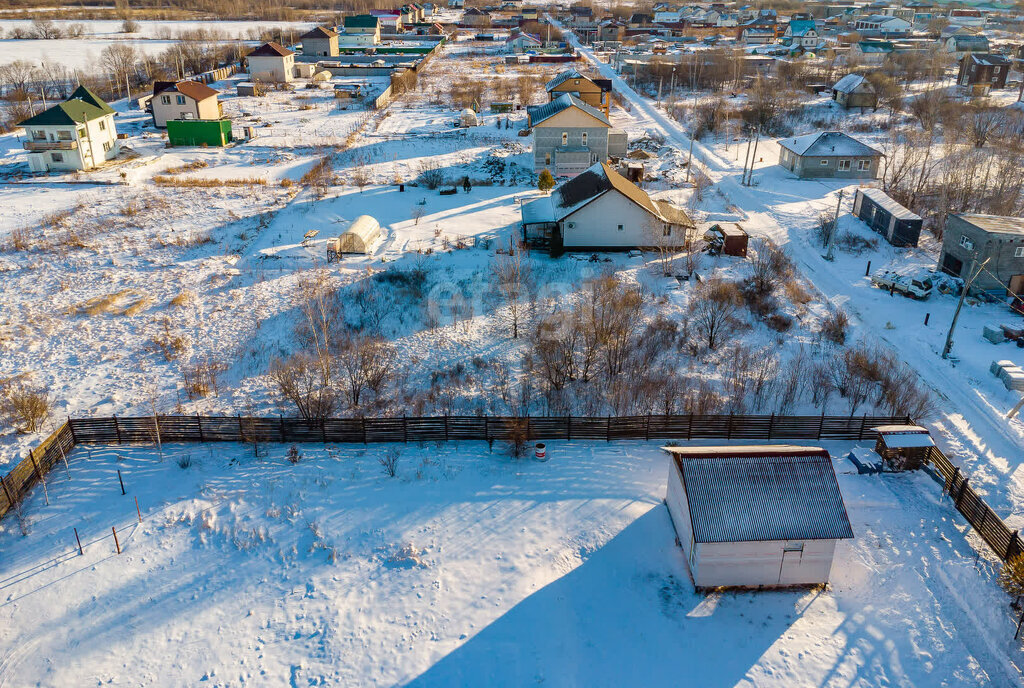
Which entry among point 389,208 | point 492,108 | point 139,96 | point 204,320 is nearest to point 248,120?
point 139,96

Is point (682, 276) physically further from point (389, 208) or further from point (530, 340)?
point (389, 208)

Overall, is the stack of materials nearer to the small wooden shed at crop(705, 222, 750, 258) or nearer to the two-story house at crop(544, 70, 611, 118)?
the small wooden shed at crop(705, 222, 750, 258)

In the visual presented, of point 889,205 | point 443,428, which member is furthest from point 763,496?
point 889,205

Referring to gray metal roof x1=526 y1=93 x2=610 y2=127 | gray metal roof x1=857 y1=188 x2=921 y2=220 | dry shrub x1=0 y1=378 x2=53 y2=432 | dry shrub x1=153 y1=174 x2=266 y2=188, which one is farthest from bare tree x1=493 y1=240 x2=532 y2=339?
dry shrub x1=153 y1=174 x2=266 y2=188

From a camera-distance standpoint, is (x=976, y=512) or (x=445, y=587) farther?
(x=976, y=512)

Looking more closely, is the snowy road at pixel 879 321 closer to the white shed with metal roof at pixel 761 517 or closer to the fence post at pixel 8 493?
the white shed with metal roof at pixel 761 517

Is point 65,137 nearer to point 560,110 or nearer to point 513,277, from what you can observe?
point 560,110

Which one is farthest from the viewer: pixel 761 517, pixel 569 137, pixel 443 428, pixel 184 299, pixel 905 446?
pixel 569 137
